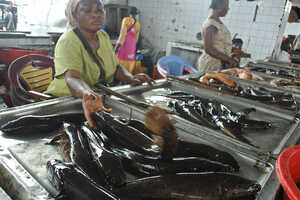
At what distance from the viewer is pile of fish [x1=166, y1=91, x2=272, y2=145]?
6.29 feet

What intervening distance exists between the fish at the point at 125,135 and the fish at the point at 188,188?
0.22 m

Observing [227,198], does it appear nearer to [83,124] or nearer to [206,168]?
[206,168]

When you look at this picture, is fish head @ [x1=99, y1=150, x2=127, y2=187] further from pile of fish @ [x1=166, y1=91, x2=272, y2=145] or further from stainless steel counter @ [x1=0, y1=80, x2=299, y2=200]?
pile of fish @ [x1=166, y1=91, x2=272, y2=145]

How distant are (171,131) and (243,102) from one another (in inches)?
73.0

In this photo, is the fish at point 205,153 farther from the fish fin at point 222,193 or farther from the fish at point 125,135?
the fish fin at point 222,193

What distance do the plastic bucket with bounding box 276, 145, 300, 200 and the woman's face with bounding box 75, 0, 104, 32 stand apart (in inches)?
85.6

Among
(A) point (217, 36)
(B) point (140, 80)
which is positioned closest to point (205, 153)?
(B) point (140, 80)

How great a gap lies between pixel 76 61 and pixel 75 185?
1.78 m

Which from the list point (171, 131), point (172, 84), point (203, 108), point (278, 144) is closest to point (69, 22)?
point (172, 84)

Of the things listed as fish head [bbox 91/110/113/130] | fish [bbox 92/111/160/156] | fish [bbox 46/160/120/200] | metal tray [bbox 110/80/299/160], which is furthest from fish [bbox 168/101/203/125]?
fish [bbox 46/160/120/200]

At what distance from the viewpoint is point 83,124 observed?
1.67m

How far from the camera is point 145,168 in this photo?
1.22 meters

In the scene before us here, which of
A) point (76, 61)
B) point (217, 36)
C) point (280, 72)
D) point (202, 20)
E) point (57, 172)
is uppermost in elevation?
point (202, 20)

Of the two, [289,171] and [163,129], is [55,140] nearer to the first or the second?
[163,129]
